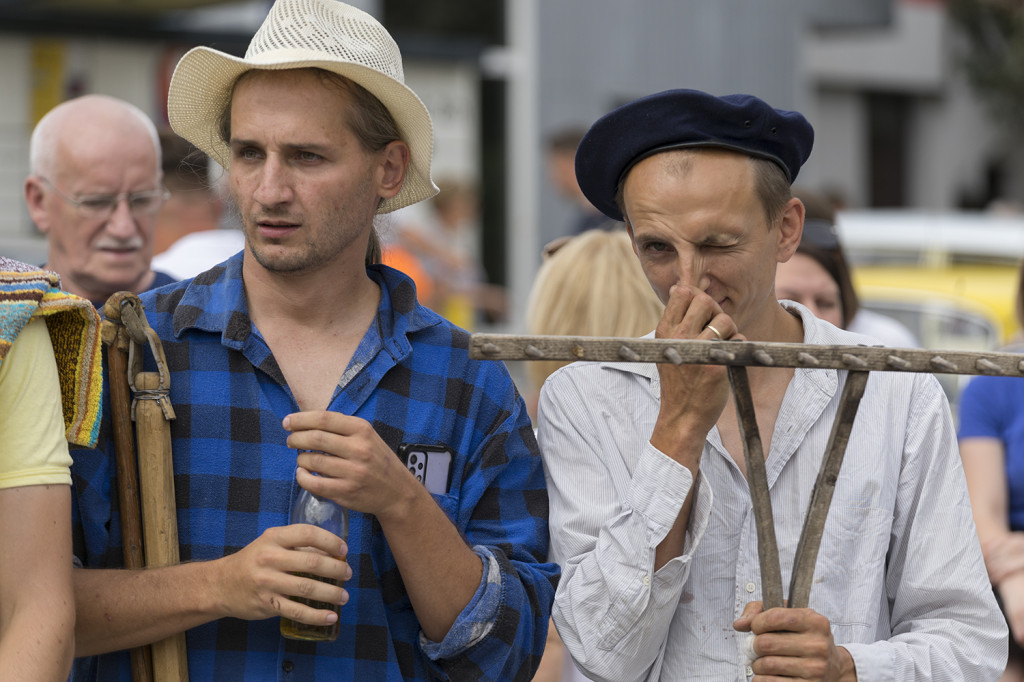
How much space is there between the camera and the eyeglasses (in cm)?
370

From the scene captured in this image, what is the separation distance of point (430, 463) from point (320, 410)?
263 mm

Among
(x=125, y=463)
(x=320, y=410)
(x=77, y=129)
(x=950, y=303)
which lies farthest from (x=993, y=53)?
(x=125, y=463)

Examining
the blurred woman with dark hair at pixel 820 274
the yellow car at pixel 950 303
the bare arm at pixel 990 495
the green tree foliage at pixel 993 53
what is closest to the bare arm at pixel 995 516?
the bare arm at pixel 990 495

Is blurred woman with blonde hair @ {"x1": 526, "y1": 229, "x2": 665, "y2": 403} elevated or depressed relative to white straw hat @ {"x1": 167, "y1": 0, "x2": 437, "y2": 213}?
depressed

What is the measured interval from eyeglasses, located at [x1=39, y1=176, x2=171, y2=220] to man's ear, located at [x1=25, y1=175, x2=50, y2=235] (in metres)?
0.03

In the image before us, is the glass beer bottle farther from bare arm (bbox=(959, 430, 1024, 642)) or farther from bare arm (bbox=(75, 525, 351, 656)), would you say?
bare arm (bbox=(959, 430, 1024, 642))

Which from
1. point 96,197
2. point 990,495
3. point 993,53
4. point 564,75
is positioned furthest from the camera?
point 993,53

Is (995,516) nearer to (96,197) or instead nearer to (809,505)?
(809,505)

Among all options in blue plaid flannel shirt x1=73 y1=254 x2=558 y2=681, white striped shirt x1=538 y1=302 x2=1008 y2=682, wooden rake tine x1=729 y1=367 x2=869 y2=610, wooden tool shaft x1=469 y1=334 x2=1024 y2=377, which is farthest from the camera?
blue plaid flannel shirt x1=73 y1=254 x2=558 y2=681

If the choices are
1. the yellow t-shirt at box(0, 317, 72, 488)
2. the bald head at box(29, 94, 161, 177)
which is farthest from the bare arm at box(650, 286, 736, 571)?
the bald head at box(29, 94, 161, 177)

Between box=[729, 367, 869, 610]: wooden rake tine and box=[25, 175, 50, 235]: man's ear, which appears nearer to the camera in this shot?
box=[729, 367, 869, 610]: wooden rake tine

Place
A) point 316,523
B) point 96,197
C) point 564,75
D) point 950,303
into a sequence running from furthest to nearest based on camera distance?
point 564,75, point 950,303, point 96,197, point 316,523

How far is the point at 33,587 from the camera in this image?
74.9 inches

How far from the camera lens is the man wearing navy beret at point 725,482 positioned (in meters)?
2.10
